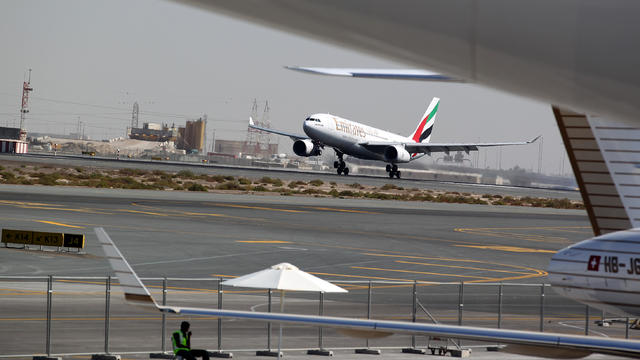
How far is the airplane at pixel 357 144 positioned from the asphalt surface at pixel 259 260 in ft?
41.6

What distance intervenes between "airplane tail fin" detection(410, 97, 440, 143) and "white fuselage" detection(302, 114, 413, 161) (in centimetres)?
1683

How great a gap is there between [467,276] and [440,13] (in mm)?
42357

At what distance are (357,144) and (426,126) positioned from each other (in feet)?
89.4

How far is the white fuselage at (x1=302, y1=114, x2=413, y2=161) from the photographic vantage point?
100 meters

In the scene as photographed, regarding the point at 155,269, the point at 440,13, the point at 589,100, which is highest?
the point at 440,13

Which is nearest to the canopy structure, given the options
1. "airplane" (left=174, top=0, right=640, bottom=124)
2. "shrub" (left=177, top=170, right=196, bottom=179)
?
"airplane" (left=174, top=0, right=640, bottom=124)

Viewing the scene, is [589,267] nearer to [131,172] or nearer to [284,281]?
[284,281]

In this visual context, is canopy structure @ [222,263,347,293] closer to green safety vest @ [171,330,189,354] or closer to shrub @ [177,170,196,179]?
green safety vest @ [171,330,189,354]

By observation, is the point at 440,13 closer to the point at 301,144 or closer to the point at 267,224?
the point at 267,224

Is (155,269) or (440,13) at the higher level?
(440,13)

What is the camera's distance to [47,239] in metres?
45.3

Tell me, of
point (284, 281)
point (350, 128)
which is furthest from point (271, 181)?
point (284, 281)

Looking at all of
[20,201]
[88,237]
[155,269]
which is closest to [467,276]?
[155,269]

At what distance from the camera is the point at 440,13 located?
336cm
